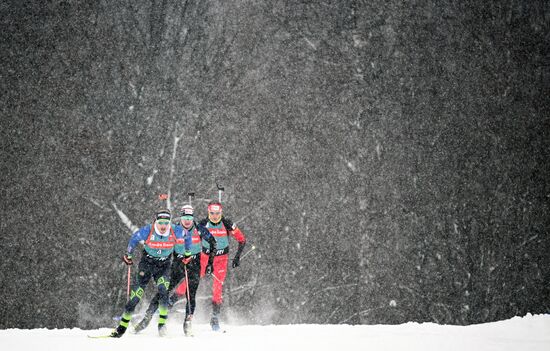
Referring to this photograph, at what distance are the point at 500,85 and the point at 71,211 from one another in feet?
26.6

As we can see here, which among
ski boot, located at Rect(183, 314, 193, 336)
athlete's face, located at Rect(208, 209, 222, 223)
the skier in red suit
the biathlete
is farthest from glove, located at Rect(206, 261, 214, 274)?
ski boot, located at Rect(183, 314, 193, 336)

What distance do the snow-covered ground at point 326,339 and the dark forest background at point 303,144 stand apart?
68.4 inches

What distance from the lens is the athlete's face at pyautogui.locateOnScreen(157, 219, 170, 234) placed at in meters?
7.00

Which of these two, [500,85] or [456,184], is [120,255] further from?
[500,85]

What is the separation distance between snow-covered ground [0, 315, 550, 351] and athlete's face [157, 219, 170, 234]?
135 cm

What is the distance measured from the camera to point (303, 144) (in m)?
10.0

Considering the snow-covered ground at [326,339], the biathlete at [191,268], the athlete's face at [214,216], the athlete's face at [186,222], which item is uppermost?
the athlete's face at [214,216]

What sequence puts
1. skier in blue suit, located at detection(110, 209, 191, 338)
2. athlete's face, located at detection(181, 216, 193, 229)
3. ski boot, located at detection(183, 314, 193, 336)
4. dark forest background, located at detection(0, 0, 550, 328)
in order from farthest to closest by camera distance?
1. dark forest background, located at detection(0, 0, 550, 328)
2. athlete's face, located at detection(181, 216, 193, 229)
3. ski boot, located at detection(183, 314, 193, 336)
4. skier in blue suit, located at detection(110, 209, 191, 338)

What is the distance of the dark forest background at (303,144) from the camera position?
9305mm

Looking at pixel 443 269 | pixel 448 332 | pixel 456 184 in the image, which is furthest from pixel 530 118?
pixel 448 332

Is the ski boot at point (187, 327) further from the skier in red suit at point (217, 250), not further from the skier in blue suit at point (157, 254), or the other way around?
the skier in red suit at point (217, 250)

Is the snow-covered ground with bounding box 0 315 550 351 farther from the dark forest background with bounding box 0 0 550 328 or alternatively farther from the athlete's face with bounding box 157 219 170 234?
the dark forest background with bounding box 0 0 550 328

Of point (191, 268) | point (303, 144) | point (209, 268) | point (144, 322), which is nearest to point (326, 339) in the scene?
point (191, 268)

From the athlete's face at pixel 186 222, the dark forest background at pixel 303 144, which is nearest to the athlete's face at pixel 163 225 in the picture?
the athlete's face at pixel 186 222
